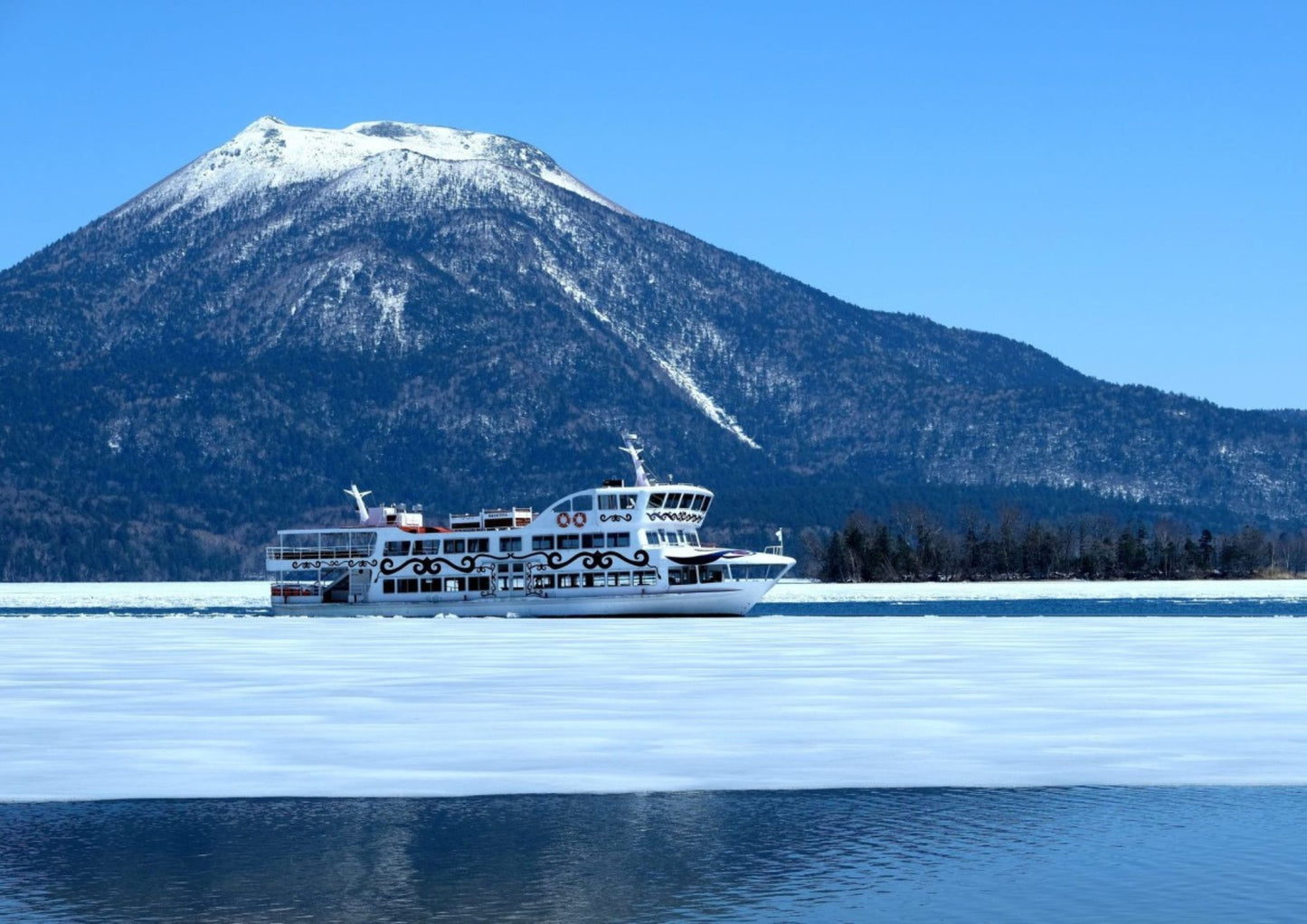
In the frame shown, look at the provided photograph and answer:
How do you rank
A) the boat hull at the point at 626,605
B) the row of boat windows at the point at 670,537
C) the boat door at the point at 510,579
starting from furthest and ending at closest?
the boat door at the point at 510,579
the row of boat windows at the point at 670,537
the boat hull at the point at 626,605

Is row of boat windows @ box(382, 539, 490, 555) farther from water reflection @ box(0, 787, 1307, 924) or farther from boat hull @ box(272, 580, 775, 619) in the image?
water reflection @ box(0, 787, 1307, 924)

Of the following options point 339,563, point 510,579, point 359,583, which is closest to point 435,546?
point 510,579

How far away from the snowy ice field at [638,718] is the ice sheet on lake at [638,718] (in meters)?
0.10

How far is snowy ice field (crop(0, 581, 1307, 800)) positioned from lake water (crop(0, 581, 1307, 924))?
0.13 m

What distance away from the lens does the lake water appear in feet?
64.0

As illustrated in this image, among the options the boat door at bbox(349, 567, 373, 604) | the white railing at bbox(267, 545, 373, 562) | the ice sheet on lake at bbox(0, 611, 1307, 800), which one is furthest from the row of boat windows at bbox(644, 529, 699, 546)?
the ice sheet on lake at bbox(0, 611, 1307, 800)

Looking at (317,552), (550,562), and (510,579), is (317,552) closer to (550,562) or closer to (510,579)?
(510,579)

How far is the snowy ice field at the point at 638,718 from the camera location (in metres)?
27.2

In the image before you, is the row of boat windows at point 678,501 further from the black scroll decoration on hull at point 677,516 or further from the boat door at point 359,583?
the boat door at point 359,583

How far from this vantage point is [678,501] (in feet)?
369

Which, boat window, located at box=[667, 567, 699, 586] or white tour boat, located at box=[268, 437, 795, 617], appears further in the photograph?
boat window, located at box=[667, 567, 699, 586]

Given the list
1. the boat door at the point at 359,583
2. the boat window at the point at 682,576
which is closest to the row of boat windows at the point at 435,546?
the boat door at the point at 359,583

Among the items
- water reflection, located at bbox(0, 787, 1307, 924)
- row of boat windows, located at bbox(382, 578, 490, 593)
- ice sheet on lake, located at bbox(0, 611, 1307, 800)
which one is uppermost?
row of boat windows, located at bbox(382, 578, 490, 593)

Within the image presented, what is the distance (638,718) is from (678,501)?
77409 millimetres
